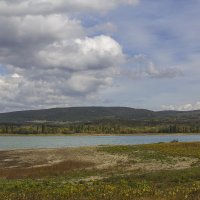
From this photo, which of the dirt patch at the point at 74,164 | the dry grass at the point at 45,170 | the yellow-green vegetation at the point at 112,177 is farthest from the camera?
the dirt patch at the point at 74,164

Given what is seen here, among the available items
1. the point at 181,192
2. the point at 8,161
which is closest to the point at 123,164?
the point at 8,161

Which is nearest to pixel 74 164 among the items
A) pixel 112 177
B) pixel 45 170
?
pixel 45 170

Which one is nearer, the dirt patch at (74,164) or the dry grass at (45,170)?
the dry grass at (45,170)

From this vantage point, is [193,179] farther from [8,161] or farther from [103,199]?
[8,161]

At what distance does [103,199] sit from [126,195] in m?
1.46

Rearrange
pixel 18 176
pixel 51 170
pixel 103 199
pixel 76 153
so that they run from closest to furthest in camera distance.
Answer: pixel 103 199
pixel 18 176
pixel 51 170
pixel 76 153

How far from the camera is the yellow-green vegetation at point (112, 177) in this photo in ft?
72.8

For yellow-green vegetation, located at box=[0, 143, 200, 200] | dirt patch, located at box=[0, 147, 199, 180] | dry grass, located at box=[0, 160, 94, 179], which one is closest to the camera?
yellow-green vegetation, located at box=[0, 143, 200, 200]

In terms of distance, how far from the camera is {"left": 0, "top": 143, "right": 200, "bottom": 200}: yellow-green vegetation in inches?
874

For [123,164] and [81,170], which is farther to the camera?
[123,164]

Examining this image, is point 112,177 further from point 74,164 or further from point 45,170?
point 74,164

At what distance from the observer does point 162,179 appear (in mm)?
30891

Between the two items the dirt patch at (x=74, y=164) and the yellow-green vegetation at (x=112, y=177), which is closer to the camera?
the yellow-green vegetation at (x=112, y=177)

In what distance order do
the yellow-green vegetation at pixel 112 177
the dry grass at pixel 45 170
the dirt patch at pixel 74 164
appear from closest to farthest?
1. the yellow-green vegetation at pixel 112 177
2. the dry grass at pixel 45 170
3. the dirt patch at pixel 74 164
